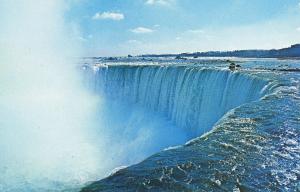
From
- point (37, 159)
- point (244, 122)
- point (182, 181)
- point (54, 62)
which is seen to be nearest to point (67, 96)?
point (54, 62)

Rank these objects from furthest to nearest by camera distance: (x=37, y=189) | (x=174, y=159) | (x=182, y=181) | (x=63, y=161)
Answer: (x=63, y=161) < (x=37, y=189) < (x=174, y=159) < (x=182, y=181)

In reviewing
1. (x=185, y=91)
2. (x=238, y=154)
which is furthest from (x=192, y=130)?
(x=238, y=154)

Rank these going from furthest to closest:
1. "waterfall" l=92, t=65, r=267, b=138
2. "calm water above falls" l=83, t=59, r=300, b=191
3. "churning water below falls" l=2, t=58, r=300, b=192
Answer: "waterfall" l=92, t=65, r=267, b=138
"churning water below falls" l=2, t=58, r=300, b=192
"calm water above falls" l=83, t=59, r=300, b=191

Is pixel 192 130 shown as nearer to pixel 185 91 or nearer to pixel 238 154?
pixel 185 91

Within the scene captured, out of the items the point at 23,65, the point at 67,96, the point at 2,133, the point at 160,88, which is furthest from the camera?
the point at 23,65

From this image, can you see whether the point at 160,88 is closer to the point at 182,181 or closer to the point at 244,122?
the point at 244,122
